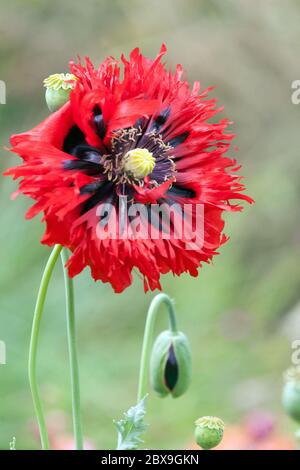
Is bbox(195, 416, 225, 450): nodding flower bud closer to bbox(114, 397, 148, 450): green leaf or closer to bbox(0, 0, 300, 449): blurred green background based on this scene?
bbox(114, 397, 148, 450): green leaf

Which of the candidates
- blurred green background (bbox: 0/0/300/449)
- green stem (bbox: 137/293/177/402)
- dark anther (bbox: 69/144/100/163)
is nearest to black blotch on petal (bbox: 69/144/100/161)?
dark anther (bbox: 69/144/100/163)

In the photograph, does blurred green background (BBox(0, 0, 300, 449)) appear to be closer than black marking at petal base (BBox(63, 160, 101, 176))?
No

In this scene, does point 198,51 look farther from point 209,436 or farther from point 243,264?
point 209,436

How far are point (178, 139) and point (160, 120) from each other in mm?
17

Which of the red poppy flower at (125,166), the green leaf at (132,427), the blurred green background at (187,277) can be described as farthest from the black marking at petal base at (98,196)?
the blurred green background at (187,277)

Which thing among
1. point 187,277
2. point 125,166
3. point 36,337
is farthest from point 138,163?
point 187,277

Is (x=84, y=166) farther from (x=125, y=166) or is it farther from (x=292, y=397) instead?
→ (x=292, y=397)

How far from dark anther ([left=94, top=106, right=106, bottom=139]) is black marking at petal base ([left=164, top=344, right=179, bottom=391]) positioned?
18 cm

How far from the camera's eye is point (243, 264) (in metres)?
1.89

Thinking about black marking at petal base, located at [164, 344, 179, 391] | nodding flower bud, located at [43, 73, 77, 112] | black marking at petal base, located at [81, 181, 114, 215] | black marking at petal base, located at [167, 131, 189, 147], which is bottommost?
black marking at petal base, located at [164, 344, 179, 391]

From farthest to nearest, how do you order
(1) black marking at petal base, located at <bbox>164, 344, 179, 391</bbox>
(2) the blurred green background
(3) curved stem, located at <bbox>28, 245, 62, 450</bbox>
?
(2) the blurred green background < (1) black marking at petal base, located at <bbox>164, 344, 179, 391</bbox> < (3) curved stem, located at <bbox>28, 245, 62, 450</bbox>

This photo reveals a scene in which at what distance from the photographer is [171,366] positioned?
70 centimetres

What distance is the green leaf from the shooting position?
58 centimetres

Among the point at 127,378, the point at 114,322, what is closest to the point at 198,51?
the point at 114,322
